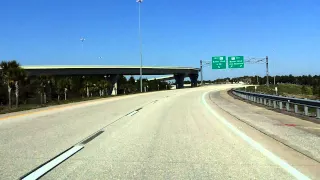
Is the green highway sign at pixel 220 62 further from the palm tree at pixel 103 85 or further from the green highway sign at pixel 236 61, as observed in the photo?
the palm tree at pixel 103 85

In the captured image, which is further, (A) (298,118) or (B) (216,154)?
(A) (298,118)

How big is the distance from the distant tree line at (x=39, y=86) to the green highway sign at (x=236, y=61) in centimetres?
3474

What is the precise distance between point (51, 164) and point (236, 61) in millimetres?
71915

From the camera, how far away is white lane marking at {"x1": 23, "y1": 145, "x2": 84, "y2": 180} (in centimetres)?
675

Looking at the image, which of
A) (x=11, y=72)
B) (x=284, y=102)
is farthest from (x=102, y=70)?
(x=284, y=102)

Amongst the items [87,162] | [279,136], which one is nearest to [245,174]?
[87,162]

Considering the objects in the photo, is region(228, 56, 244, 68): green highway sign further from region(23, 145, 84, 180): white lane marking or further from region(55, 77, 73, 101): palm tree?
region(23, 145, 84, 180): white lane marking

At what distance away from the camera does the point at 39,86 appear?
92.1 meters

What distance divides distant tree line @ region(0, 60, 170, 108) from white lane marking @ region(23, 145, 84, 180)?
53.7 metres

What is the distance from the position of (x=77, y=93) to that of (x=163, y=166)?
415ft

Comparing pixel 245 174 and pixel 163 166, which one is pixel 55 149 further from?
pixel 245 174

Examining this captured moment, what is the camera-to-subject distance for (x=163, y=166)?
7.61 metres

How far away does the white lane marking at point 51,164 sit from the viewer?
6.75 metres

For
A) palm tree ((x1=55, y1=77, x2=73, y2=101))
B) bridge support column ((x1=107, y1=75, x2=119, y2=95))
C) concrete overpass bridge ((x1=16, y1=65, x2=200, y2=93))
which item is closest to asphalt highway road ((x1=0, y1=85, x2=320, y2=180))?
concrete overpass bridge ((x1=16, y1=65, x2=200, y2=93))
